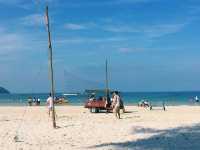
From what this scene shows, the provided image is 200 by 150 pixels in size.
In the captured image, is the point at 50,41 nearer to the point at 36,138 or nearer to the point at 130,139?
the point at 36,138

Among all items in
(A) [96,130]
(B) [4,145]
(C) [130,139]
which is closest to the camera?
(B) [4,145]

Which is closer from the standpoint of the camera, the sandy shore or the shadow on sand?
the shadow on sand

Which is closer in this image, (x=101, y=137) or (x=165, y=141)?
(x=165, y=141)

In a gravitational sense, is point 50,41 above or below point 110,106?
above

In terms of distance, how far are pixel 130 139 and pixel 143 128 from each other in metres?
4.05

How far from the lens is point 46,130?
24.0 meters

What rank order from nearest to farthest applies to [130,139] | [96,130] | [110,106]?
[130,139], [96,130], [110,106]

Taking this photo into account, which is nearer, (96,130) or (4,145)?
(4,145)

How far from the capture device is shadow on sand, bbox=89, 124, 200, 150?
17797 millimetres

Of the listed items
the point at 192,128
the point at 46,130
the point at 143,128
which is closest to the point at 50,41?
the point at 46,130

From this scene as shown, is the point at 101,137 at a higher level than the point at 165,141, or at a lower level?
higher

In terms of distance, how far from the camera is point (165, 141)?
19250 millimetres

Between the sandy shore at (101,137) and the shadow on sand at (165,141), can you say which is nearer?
the shadow on sand at (165,141)

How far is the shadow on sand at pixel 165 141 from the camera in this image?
1780cm
